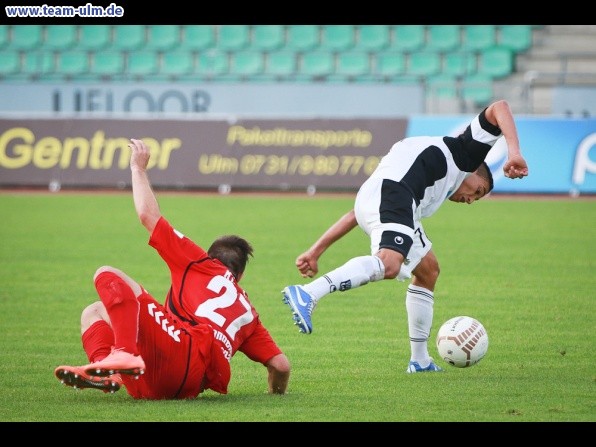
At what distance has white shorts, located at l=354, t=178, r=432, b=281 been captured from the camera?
6734 millimetres

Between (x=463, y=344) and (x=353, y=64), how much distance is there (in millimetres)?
22492

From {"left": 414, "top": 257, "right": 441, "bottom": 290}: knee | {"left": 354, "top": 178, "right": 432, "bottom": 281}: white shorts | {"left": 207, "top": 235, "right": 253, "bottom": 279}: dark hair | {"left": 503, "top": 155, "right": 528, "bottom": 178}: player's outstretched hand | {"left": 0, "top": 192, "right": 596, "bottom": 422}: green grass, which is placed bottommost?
{"left": 0, "top": 192, "right": 596, "bottom": 422}: green grass

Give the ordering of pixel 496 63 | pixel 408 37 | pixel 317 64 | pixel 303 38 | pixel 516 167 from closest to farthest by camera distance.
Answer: pixel 516 167, pixel 496 63, pixel 317 64, pixel 408 37, pixel 303 38

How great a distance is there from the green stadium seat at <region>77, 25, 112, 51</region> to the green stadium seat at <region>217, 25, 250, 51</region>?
11.0 ft

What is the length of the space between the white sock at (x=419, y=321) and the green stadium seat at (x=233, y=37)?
931 inches

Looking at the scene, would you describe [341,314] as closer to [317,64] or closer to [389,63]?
[389,63]

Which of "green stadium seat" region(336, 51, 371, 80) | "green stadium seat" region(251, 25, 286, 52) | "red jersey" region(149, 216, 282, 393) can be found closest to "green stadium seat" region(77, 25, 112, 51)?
"green stadium seat" region(251, 25, 286, 52)

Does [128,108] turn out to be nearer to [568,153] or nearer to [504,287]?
[568,153]

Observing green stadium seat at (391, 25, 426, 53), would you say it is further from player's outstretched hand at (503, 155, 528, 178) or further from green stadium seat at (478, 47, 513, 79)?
player's outstretched hand at (503, 155, 528, 178)

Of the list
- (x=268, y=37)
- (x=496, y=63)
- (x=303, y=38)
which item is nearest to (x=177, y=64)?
(x=268, y=37)

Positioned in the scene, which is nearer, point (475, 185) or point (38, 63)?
point (475, 185)

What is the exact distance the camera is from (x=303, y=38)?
30547mm

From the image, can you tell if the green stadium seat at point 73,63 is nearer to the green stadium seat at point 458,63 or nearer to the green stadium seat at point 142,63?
the green stadium seat at point 142,63

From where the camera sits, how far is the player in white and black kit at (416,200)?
6586 mm
